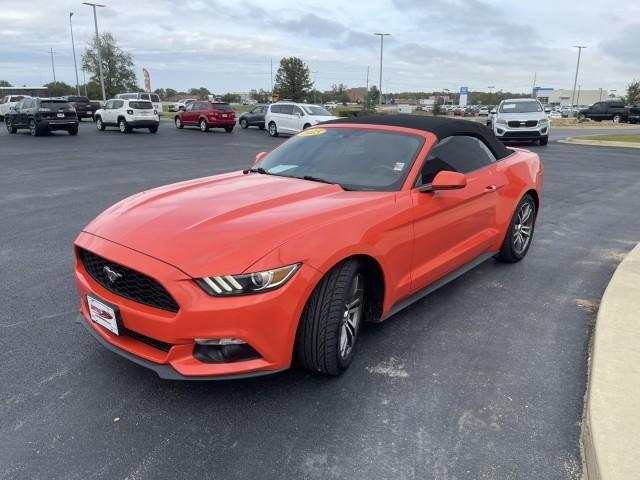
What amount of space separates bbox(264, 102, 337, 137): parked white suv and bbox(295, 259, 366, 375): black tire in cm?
2151

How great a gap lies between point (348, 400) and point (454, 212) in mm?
1777

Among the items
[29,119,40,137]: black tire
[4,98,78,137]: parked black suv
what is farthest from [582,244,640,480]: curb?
[29,119,40,137]: black tire

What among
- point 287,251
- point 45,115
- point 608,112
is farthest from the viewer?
point 608,112

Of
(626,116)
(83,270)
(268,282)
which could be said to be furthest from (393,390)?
(626,116)

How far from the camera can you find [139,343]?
9.29 ft

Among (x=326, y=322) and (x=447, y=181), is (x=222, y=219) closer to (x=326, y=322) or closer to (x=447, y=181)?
(x=326, y=322)

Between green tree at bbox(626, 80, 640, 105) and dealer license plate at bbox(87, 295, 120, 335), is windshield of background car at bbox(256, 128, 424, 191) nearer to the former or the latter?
dealer license plate at bbox(87, 295, 120, 335)

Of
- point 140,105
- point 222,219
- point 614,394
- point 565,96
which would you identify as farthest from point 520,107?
point 565,96

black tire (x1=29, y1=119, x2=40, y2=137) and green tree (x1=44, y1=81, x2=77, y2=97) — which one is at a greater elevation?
green tree (x1=44, y1=81, x2=77, y2=97)

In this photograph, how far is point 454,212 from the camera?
4.00 m

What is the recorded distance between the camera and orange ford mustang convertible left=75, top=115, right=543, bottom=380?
8.56 ft

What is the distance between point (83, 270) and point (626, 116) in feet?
159

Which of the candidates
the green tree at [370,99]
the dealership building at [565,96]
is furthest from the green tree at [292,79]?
the dealership building at [565,96]

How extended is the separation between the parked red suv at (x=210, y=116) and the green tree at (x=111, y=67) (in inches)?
1907
